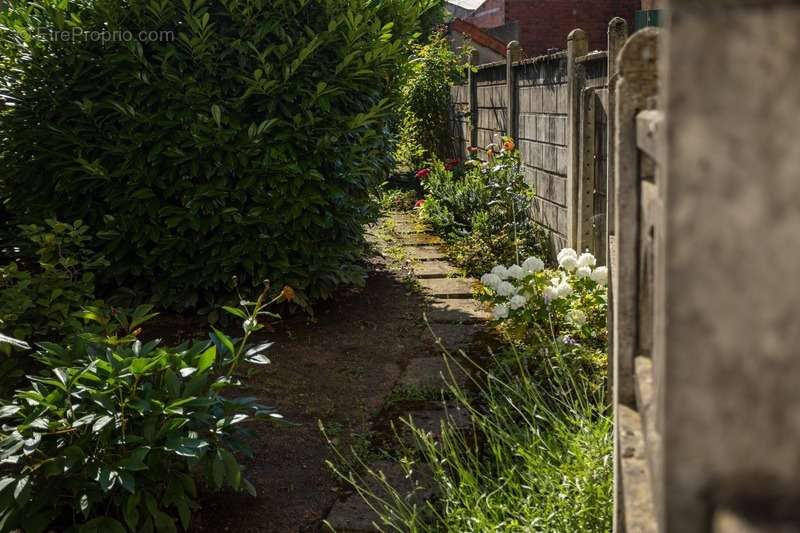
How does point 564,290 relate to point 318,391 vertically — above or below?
above

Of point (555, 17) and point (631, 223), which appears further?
point (555, 17)

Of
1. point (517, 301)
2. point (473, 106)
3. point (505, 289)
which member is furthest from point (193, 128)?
point (473, 106)

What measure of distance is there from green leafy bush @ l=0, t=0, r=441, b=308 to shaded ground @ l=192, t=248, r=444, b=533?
1.29 ft

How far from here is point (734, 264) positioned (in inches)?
23.0

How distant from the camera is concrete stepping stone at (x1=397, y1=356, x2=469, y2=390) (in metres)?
4.61

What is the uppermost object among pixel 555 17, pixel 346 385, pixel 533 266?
pixel 555 17

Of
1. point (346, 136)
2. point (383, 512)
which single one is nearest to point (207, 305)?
point (346, 136)

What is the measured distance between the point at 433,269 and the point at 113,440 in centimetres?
456

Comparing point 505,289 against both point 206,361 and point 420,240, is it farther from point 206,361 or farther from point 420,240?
point 420,240

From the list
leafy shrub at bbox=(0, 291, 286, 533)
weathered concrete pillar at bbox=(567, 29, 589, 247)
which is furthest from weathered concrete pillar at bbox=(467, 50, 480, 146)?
leafy shrub at bbox=(0, 291, 286, 533)

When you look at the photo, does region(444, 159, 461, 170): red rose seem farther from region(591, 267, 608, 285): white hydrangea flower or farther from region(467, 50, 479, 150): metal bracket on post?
region(591, 267, 608, 285): white hydrangea flower

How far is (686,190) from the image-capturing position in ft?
1.96

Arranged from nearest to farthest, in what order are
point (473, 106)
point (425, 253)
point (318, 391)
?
point (318, 391) → point (425, 253) → point (473, 106)

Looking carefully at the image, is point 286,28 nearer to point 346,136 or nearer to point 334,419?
point 346,136
